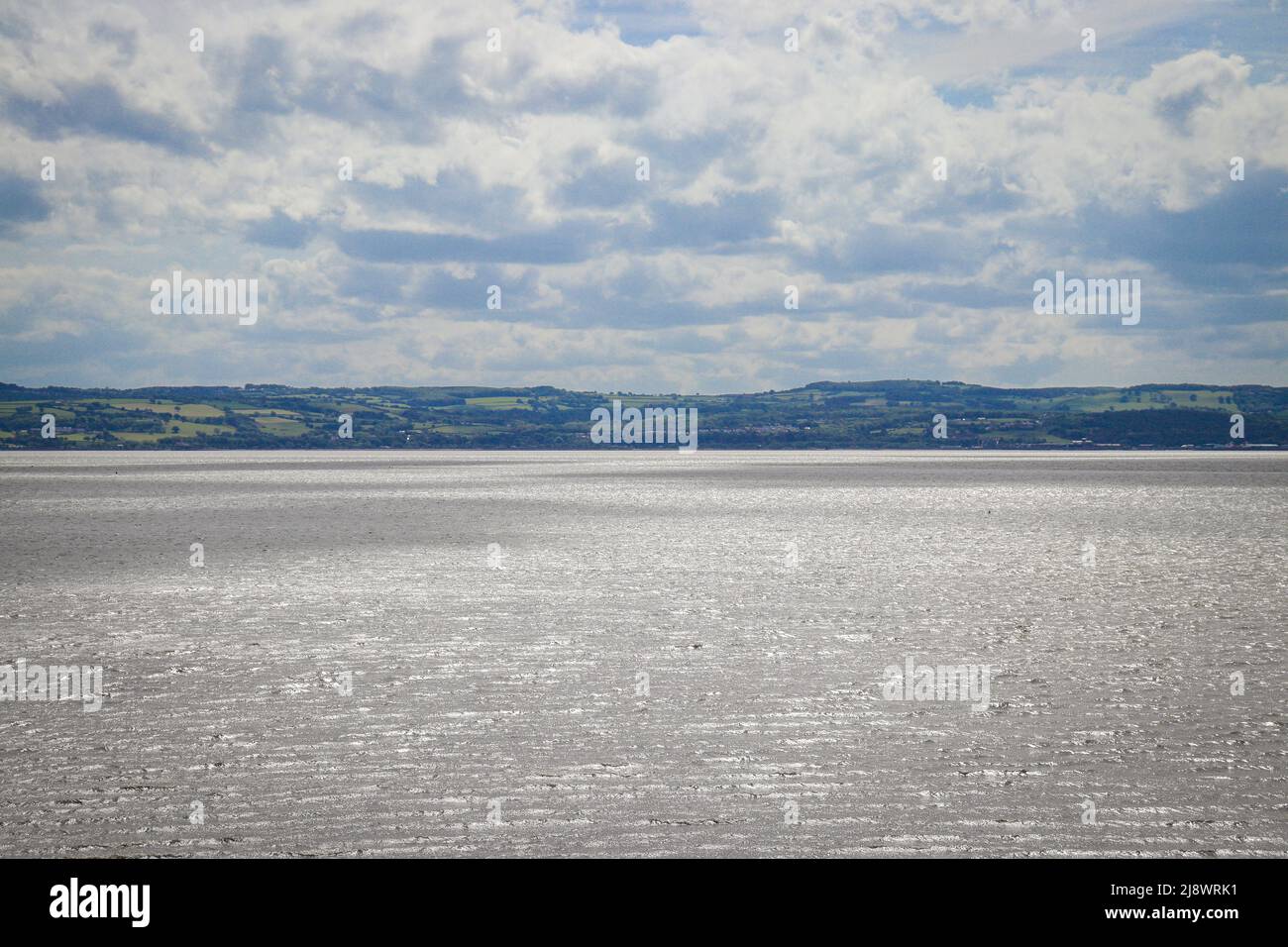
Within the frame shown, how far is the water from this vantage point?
15.0m

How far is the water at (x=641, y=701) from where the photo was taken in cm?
1502

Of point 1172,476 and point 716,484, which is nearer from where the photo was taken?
point 716,484

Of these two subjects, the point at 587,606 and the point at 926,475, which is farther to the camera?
the point at 926,475

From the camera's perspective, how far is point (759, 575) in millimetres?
43062

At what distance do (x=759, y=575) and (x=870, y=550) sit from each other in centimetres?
1167

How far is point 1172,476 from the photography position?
156 m

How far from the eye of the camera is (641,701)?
22.2 meters

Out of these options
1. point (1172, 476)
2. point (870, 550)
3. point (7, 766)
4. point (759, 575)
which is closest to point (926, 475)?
point (1172, 476)
